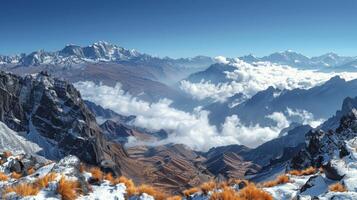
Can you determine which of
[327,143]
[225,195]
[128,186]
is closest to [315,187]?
[225,195]

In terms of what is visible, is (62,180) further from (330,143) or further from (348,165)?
(330,143)

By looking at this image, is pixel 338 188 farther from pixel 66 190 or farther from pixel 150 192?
pixel 66 190

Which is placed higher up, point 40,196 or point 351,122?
point 351,122

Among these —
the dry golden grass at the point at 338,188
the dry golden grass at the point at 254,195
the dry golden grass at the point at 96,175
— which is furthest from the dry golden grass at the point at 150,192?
the dry golden grass at the point at 338,188

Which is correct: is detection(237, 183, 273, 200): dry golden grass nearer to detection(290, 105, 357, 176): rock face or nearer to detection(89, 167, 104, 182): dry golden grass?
detection(89, 167, 104, 182): dry golden grass

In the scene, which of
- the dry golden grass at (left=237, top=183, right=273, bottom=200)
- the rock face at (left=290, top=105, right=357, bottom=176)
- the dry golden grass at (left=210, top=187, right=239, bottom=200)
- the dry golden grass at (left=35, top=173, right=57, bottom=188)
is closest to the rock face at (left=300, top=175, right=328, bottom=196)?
the dry golden grass at (left=237, top=183, right=273, bottom=200)

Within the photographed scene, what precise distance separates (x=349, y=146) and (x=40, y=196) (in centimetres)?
2425

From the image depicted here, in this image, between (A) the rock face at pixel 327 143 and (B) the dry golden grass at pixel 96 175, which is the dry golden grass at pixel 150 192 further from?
(A) the rock face at pixel 327 143

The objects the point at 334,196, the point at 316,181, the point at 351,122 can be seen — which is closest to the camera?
the point at 334,196

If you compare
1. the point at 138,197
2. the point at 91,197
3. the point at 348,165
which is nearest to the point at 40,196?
the point at 91,197

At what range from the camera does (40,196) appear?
2191 cm

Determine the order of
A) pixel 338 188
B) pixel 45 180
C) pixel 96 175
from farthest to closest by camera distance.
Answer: pixel 96 175 < pixel 45 180 < pixel 338 188

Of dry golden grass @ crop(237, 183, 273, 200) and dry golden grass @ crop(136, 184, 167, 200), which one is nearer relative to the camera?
dry golden grass @ crop(237, 183, 273, 200)

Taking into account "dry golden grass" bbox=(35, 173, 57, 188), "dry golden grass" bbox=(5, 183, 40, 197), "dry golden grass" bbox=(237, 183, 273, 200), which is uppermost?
"dry golden grass" bbox=(35, 173, 57, 188)
